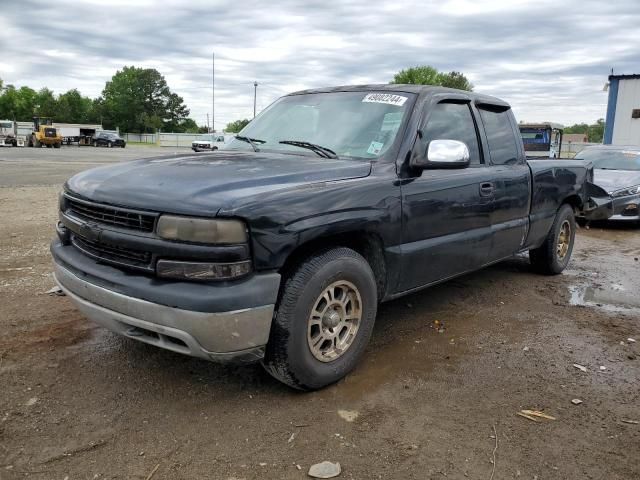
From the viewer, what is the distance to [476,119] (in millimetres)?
4523

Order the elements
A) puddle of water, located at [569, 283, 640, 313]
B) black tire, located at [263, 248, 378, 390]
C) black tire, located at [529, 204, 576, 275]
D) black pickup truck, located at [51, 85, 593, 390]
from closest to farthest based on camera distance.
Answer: black pickup truck, located at [51, 85, 593, 390], black tire, located at [263, 248, 378, 390], puddle of water, located at [569, 283, 640, 313], black tire, located at [529, 204, 576, 275]

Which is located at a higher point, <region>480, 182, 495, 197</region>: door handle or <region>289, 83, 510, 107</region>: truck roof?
<region>289, 83, 510, 107</region>: truck roof

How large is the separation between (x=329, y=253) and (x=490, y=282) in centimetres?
318

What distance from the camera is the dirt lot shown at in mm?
2537

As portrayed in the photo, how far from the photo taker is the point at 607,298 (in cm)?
530

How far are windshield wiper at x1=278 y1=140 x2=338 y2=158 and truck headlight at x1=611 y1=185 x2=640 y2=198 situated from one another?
24.5ft

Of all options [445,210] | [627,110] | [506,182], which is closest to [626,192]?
[506,182]

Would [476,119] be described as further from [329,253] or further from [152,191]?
[152,191]

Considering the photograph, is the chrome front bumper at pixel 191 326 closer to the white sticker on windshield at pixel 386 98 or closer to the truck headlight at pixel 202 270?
the truck headlight at pixel 202 270

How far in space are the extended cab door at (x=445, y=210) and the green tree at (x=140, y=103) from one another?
340 feet

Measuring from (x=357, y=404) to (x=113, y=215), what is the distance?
1.69 meters

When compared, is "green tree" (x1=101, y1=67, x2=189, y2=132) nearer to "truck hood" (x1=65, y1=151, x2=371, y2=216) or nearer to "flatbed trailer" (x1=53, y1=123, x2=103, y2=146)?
"flatbed trailer" (x1=53, y1=123, x2=103, y2=146)

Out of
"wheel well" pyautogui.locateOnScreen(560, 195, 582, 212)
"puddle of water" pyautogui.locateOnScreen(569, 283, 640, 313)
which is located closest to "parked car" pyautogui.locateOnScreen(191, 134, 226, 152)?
"puddle of water" pyautogui.locateOnScreen(569, 283, 640, 313)

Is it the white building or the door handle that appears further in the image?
the white building
